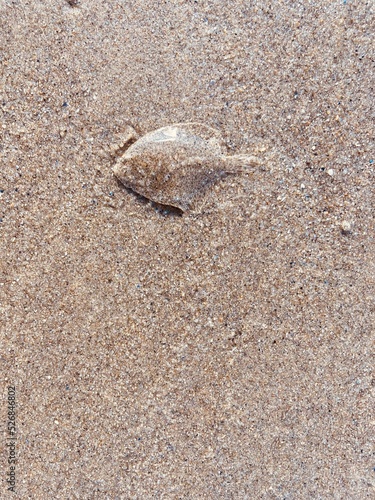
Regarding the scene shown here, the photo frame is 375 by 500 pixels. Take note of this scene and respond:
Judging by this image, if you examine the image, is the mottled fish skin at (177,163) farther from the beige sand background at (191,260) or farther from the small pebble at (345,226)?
the small pebble at (345,226)

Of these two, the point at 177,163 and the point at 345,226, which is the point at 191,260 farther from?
the point at 345,226

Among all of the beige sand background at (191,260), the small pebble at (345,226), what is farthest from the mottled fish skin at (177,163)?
the small pebble at (345,226)

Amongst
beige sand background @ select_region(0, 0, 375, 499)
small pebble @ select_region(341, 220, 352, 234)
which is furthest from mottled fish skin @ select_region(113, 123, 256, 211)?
small pebble @ select_region(341, 220, 352, 234)

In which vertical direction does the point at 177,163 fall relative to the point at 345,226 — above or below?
above

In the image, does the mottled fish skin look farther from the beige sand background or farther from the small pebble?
the small pebble

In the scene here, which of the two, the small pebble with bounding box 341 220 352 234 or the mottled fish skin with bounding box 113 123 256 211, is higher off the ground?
the mottled fish skin with bounding box 113 123 256 211

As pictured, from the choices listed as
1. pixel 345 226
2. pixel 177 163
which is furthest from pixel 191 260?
pixel 345 226
